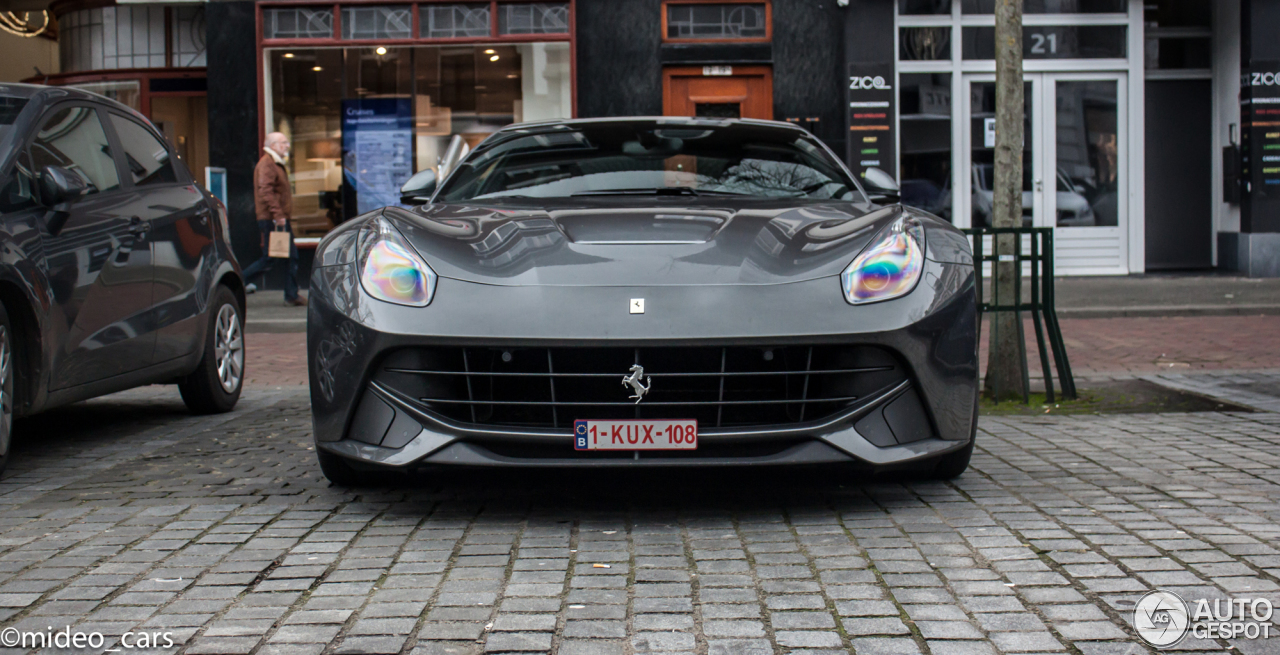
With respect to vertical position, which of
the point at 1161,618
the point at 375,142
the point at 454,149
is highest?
the point at 375,142

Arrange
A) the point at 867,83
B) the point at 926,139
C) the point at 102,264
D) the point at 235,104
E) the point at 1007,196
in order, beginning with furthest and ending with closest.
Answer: the point at 926,139, the point at 235,104, the point at 867,83, the point at 1007,196, the point at 102,264

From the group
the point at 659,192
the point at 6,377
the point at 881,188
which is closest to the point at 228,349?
the point at 6,377

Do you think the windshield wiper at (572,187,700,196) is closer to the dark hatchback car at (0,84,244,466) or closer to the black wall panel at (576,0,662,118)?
the dark hatchback car at (0,84,244,466)

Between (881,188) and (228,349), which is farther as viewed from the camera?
(228,349)

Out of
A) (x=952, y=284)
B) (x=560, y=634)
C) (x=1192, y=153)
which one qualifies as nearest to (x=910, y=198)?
(x=1192, y=153)

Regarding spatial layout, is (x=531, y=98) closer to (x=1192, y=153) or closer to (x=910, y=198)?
(x=910, y=198)

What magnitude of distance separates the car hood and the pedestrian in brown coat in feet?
30.5

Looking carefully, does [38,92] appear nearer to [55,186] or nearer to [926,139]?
[55,186]

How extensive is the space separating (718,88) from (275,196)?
17.1ft

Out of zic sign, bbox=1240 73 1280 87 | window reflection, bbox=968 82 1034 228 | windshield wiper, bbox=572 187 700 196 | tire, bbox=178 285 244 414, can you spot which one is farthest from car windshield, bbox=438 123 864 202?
zic sign, bbox=1240 73 1280 87

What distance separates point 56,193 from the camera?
4.86 metres

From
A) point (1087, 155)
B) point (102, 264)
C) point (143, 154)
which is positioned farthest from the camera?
point (1087, 155)

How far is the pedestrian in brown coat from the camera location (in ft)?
43.0

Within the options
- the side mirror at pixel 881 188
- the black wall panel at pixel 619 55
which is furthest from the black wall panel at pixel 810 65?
the side mirror at pixel 881 188
